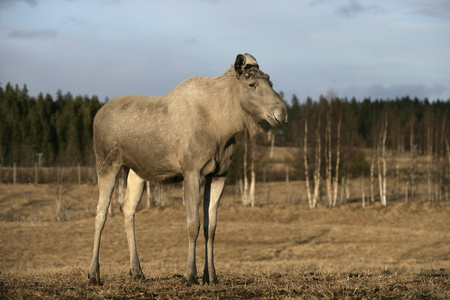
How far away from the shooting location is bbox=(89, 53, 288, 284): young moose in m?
7.96

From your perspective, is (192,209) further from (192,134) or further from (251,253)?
(251,253)

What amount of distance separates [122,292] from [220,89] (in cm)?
345

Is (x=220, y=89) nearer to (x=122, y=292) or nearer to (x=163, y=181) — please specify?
(x=163, y=181)

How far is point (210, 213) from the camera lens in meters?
8.39

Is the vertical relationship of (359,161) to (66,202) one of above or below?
above

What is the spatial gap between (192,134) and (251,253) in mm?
19173

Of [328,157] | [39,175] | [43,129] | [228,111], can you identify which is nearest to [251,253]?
[228,111]

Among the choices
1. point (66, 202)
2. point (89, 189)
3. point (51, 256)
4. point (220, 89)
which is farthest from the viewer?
point (89, 189)

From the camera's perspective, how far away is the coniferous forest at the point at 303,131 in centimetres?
4869

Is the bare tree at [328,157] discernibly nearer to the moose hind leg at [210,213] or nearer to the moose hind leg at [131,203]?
the moose hind leg at [131,203]

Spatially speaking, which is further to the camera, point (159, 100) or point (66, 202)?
point (66, 202)

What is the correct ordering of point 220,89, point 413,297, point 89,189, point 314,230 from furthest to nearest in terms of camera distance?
point 89,189 → point 314,230 → point 220,89 → point 413,297

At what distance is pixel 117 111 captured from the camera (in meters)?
9.12

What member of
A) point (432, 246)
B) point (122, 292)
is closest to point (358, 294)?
point (122, 292)
